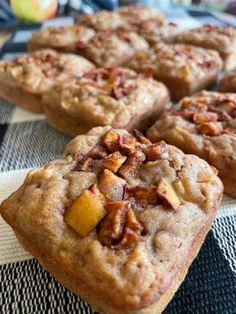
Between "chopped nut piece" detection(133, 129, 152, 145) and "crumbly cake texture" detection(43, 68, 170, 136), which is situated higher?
"chopped nut piece" detection(133, 129, 152, 145)

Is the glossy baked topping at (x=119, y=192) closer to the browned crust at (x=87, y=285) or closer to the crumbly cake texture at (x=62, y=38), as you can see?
the browned crust at (x=87, y=285)

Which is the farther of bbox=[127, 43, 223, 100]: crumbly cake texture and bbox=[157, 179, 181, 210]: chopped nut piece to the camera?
bbox=[127, 43, 223, 100]: crumbly cake texture

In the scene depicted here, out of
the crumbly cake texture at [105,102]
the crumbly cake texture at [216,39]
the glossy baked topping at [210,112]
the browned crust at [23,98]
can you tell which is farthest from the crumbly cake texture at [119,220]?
the crumbly cake texture at [216,39]

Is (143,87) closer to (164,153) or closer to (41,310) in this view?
(164,153)

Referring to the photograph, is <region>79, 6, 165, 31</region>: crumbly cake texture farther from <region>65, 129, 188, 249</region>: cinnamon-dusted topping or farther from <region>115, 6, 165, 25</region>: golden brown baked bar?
<region>65, 129, 188, 249</region>: cinnamon-dusted topping

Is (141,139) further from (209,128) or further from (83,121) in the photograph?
(83,121)

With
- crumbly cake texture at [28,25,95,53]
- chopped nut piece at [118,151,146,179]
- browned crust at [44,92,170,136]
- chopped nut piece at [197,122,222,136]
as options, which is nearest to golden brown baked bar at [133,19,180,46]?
crumbly cake texture at [28,25,95,53]

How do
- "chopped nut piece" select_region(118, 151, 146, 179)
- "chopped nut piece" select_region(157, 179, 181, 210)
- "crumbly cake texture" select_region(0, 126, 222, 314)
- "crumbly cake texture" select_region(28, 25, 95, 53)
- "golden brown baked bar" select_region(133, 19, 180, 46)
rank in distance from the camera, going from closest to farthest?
→ "crumbly cake texture" select_region(0, 126, 222, 314) < "chopped nut piece" select_region(157, 179, 181, 210) < "chopped nut piece" select_region(118, 151, 146, 179) < "crumbly cake texture" select_region(28, 25, 95, 53) < "golden brown baked bar" select_region(133, 19, 180, 46)
